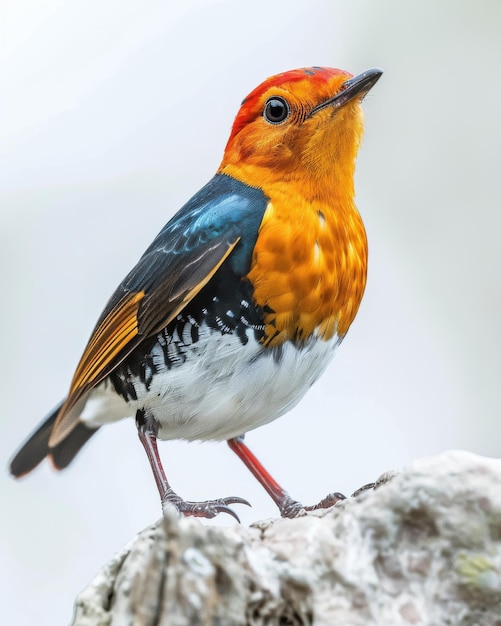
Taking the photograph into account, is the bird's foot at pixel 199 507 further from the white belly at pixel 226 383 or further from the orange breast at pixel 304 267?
the orange breast at pixel 304 267

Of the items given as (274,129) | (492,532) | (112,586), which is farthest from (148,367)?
(492,532)

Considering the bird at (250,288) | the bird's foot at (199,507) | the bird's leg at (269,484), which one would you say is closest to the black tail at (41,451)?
the bird at (250,288)

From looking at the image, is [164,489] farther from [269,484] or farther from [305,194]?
[305,194]

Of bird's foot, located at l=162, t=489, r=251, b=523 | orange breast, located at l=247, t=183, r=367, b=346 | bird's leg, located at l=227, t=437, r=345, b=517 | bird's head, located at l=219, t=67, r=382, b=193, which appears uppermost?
bird's head, located at l=219, t=67, r=382, b=193

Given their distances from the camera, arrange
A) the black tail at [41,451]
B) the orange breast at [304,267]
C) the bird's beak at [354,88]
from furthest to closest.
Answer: the black tail at [41,451]
the bird's beak at [354,88]
the orange breast at [304,267]

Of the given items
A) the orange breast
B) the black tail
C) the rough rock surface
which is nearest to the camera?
the rough rock surface

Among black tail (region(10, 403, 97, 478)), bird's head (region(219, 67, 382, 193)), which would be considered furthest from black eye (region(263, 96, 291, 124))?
black tail (region(10, 403, 97, 478))

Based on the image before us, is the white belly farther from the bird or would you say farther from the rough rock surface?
the rough rock surface
